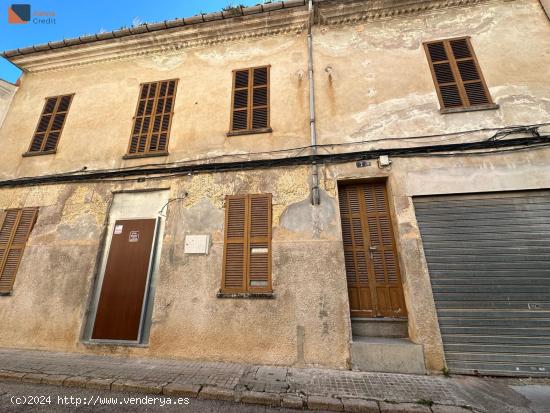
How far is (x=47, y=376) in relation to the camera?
3891 millimetres

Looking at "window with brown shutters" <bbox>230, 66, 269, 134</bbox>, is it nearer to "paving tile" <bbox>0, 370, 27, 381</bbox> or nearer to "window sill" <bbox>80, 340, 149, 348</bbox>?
"window sill" <bbox>80, 340, 149, 348</bbox>

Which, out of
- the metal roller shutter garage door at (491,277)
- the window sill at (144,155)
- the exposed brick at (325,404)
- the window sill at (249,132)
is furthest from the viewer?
the window sill at (144,155)

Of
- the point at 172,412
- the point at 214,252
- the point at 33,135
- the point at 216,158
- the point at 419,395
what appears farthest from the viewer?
the point at 33,135

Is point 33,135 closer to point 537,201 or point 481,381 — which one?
point 481,381

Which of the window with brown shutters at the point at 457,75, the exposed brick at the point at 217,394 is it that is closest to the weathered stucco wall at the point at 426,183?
the window with brown shutters at the point at 457,75

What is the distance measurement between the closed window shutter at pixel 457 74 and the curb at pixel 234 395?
5566 mm

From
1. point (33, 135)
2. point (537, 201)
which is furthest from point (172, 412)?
point (33, 135)

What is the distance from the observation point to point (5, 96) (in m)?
7.85

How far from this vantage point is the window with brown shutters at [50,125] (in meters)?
7.07

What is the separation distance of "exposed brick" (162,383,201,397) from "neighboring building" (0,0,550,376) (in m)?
1.04

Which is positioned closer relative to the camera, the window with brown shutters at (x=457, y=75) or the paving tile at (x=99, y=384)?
the paving tile at (x=99, y=384)

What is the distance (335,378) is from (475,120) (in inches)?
216

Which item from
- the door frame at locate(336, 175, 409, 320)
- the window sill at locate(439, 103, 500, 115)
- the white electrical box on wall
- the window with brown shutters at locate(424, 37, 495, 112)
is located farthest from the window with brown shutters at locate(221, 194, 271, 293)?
A: the window with brown shutters at locate(424, 37, 495, 112)

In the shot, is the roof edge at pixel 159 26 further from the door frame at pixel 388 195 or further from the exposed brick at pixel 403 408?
the exposed brick at pixel 403 408
